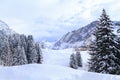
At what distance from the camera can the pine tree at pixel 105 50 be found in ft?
78.7

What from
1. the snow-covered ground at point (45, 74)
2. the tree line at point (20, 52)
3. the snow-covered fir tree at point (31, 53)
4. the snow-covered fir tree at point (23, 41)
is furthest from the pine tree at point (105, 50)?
the snow-covered fir tree at point (23, 41)

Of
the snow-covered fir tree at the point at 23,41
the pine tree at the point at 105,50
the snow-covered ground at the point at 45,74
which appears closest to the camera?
the snow-covered ground at the point at 45,74

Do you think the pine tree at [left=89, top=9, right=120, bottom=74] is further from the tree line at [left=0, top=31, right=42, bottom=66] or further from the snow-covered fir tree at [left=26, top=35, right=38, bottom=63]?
the snow-covered fir tree at [left=26, top=35, right=38, bottom=63]

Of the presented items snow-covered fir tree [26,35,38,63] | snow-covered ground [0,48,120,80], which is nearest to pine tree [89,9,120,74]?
snow-covered ground [0,48,120,80]

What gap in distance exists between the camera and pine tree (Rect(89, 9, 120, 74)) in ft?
78.7

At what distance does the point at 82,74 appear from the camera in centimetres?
1312

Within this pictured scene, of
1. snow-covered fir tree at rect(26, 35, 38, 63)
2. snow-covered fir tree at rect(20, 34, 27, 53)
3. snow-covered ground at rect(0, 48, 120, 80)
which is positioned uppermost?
snow-covered fir tree at rect(20, 34, 27, 53)

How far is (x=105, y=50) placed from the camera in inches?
966

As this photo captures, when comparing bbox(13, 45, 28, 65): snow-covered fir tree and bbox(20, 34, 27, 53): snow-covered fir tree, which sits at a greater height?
bbox(20, 34, 27, 53): snow-covered fir tree

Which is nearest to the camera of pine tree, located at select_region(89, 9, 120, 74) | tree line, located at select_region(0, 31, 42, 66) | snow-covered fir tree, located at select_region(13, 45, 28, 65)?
pine tree, located at select_region(89, 9, 120, 74)

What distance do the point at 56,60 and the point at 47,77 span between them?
438 feet

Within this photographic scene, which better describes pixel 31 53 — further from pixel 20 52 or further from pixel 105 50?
pixel 105 50

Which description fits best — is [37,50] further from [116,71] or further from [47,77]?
[47,77]

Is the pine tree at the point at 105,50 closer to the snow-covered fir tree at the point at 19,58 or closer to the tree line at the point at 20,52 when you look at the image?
the tree line at the point at 20,52
